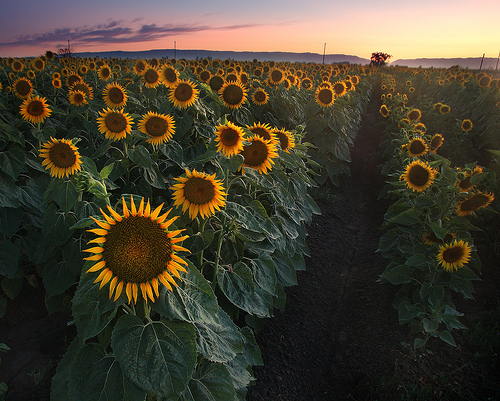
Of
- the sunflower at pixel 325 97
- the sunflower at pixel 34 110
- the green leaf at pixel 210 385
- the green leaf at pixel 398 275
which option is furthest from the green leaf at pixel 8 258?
the sunflower at pixel 325 97

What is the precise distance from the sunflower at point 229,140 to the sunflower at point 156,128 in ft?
3.12

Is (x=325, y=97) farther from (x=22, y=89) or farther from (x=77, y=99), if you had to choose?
(x=22, y=89)

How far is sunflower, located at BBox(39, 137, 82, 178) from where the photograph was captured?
2.39 m

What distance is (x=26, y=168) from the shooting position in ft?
11.8

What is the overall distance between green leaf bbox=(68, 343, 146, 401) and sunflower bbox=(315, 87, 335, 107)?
675 centimetres

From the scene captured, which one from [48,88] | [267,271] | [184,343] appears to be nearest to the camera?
[184,343]

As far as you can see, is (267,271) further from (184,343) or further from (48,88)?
(48,88)

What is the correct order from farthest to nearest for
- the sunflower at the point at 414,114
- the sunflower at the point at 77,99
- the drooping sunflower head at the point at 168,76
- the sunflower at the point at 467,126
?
Result: the sunflower at the point at 414,114 < the sunflower at the point at 467,126 < the sunflower at the point at 77,99 < the drooping sunflower head at the point at 168,76

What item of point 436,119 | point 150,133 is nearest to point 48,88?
point 150,133

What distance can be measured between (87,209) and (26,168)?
200cm

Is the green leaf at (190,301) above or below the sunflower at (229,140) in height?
below

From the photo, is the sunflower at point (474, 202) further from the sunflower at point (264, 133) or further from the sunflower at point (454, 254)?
the sunflower at point (264, 133)

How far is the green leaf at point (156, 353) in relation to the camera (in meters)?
1.39

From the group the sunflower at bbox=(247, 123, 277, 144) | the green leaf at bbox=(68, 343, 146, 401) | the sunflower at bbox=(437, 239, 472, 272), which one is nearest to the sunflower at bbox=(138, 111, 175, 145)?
the sunflower at bbox=(247, 123, 277, 144)
